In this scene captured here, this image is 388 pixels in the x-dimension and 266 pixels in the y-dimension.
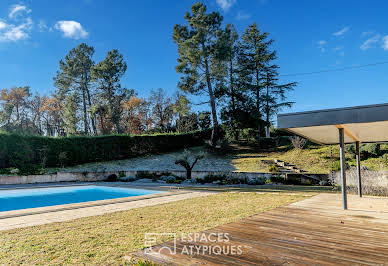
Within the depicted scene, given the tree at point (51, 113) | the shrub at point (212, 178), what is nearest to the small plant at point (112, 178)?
the shrub at point (212, 178)

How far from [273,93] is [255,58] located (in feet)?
12.9

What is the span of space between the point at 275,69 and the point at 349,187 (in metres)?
18.9

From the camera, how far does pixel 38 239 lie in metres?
3.74

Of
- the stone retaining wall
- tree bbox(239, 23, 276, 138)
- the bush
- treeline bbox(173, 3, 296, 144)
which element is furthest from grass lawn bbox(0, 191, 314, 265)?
tree bbox(239, 23, 276, 138)

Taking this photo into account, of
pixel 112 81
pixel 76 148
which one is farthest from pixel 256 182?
pixel 112 81

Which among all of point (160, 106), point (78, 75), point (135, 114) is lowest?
point (135, 114)

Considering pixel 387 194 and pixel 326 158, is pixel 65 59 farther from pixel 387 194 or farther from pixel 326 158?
pixel 387 194

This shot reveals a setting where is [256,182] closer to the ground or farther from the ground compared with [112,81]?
closer to the ground

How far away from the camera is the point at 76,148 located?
18766 millimetres

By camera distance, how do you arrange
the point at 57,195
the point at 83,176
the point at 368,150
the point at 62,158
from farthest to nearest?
the point at 62,158 < the point at 83,176 < the point at 368,150 < the point at 57,195

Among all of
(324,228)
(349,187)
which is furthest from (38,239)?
(349,187)

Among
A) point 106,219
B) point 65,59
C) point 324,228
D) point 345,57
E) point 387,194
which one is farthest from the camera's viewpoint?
point 65,59
